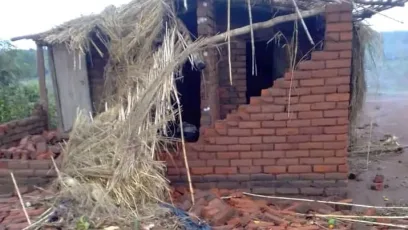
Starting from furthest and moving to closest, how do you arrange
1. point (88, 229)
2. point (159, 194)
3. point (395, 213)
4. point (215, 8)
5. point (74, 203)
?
point (215, 8) → point (395, 213) → point (159, 194) → point (74, 203) → point (88, 229)

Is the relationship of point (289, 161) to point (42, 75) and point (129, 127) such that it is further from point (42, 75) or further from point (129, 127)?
point (42, 75)

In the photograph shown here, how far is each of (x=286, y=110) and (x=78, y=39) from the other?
274cm

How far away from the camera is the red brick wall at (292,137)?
452 centimetres

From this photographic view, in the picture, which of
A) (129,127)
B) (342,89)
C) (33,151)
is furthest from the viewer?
(33,151)

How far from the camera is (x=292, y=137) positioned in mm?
4660

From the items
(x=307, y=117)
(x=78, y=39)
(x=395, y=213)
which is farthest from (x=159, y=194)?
(x=395, y=213)

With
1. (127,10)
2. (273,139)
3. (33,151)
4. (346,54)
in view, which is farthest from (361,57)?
(33,151)

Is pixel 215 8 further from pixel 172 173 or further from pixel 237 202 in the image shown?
pixel 237 202

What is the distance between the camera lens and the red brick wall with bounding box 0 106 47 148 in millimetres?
5951

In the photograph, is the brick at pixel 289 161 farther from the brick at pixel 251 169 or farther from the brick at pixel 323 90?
the brick at pixel 323 90

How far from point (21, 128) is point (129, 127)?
9.45ft

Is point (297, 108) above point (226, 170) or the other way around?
above

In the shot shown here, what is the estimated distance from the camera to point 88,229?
3.57m

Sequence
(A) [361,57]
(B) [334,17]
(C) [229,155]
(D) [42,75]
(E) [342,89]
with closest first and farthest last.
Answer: (B) [334,17] → (E) [342,89] → (C) [229,155] → (D) [42,75] → (A) [361,57]
